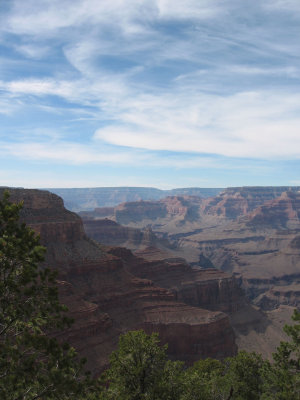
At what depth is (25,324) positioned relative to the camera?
17.1 meters

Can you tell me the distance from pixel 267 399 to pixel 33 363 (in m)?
17.4

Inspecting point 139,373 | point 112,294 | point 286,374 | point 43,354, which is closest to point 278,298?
point 112,294

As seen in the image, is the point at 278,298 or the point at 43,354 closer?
the point at 43,354

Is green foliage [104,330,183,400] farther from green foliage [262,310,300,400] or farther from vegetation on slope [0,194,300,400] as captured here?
green foliage [262,310,300,400]

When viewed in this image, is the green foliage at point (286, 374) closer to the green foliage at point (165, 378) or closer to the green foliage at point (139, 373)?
the green foliage at point (165, 378)

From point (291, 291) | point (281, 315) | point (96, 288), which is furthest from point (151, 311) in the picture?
point (291, 291)

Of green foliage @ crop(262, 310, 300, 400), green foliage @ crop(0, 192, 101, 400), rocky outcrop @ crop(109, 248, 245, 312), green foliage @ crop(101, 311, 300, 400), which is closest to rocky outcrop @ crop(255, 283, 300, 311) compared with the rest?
rocky outcrop @ crop(109, 248, 245, 312)

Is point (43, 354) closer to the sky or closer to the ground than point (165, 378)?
closer to the sky

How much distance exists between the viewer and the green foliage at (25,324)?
51.7 feet

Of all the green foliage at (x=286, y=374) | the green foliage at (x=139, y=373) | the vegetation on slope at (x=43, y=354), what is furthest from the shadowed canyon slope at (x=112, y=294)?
the green foliage at (x=286, y=374)

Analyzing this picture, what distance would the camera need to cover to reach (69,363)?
17.1 m

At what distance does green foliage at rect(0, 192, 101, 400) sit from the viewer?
51.7ft

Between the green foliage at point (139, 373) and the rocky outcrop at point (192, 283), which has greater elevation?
the green foliage at point (139, 373)

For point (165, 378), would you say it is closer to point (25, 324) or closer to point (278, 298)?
point (25, 324)
